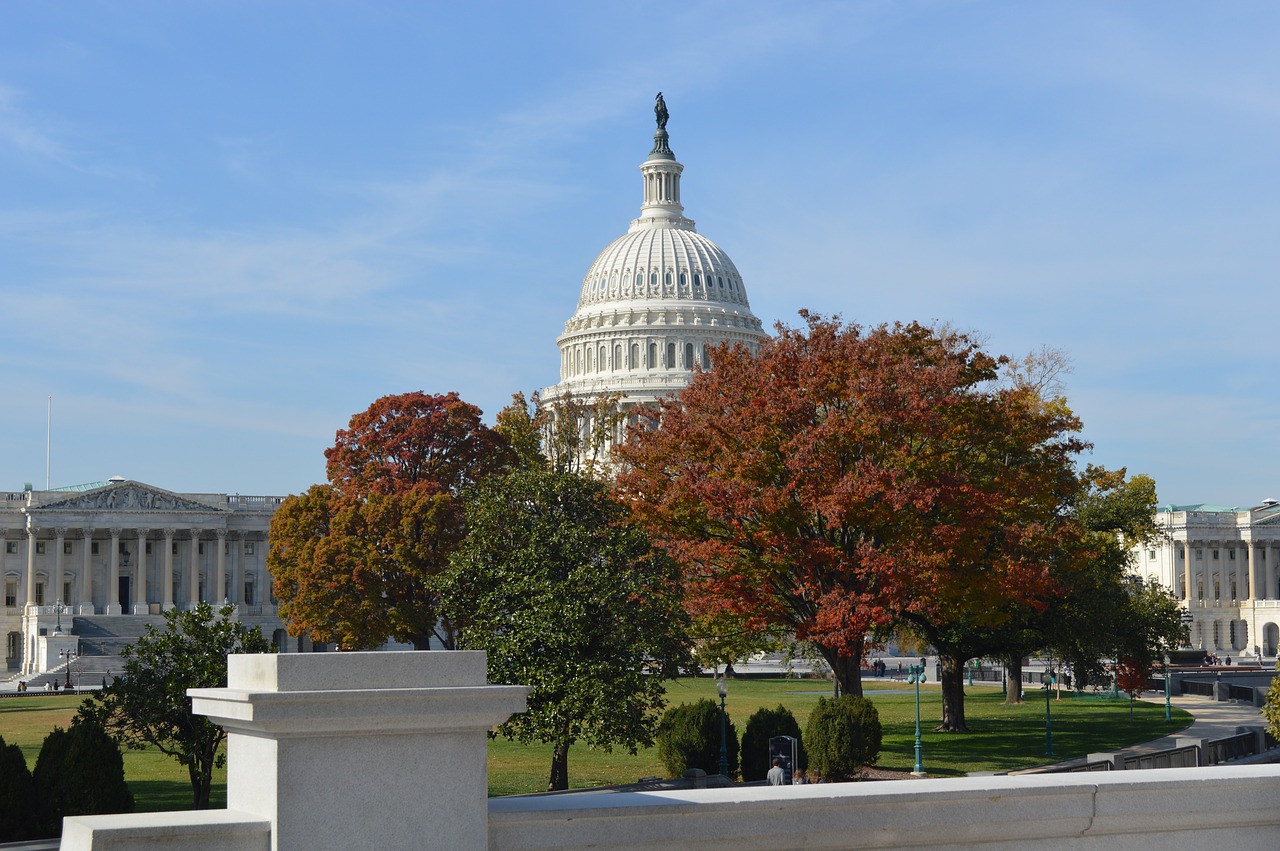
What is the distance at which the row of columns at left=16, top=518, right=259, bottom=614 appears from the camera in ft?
427

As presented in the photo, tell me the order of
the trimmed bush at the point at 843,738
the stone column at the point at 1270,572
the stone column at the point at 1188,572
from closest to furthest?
the trimmed bush at the point at 843,738 < the stone column at the point at 1188,572 < the stone column at the point at 1270,572

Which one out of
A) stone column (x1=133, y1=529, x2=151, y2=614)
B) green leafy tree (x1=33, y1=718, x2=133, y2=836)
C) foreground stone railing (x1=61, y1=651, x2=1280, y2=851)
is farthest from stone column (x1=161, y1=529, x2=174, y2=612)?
foreground stone railing (x1=61, y1=651, x2=1280, y2=851)

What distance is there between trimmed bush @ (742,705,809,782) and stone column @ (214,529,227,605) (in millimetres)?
108549

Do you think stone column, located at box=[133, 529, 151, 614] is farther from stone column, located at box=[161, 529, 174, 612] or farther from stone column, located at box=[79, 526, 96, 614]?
stone column, located at box=[79, 526, 96, 614]

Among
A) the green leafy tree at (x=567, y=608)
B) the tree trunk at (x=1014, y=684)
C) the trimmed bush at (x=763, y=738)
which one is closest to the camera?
the green leafy tree at (x=567, y=608)

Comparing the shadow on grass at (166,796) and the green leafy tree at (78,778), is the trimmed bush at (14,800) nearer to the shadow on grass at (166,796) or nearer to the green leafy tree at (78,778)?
the green leafy tree at (78,778)

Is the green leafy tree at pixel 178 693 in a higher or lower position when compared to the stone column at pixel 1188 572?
lower

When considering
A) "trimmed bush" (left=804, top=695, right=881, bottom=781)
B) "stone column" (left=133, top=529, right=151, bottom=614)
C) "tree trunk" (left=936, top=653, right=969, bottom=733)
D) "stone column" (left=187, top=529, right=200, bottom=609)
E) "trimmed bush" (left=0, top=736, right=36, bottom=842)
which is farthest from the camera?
"stone column" (left=187, top=529, right=200, bottom=609)

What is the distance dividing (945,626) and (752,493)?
34.7 ft

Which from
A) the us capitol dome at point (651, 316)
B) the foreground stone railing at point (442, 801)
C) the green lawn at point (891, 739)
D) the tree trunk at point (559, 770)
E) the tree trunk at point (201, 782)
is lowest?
the green lawn at point (891, 739)

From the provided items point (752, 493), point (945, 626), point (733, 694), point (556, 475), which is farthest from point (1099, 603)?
point (733, 694)

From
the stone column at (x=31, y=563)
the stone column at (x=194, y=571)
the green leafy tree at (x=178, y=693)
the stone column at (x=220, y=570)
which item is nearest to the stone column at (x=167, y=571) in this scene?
the stone column at (x=194, y=571)

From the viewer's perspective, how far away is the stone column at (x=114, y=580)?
130 m

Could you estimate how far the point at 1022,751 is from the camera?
138 ft
